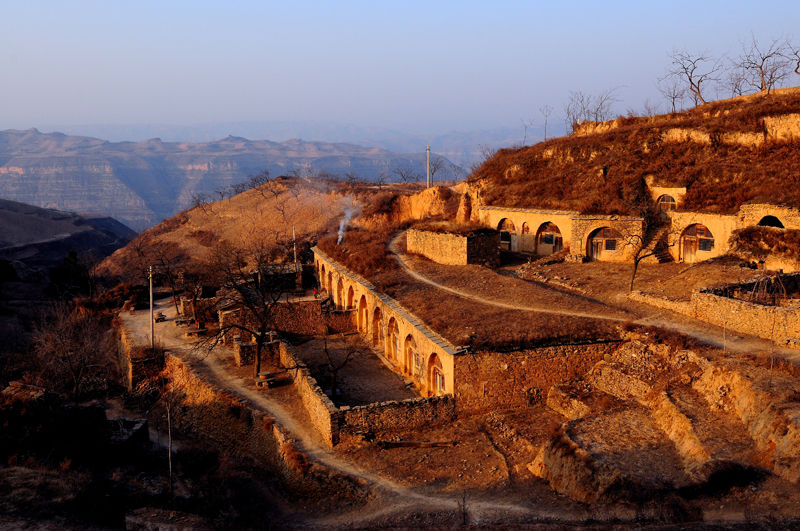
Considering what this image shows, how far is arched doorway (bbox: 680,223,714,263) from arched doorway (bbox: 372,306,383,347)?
1637cm

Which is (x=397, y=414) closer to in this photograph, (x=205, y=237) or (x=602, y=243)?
(x=602, y=243)

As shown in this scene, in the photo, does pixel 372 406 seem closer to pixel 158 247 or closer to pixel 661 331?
pixel 661 331

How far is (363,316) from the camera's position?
2991cm

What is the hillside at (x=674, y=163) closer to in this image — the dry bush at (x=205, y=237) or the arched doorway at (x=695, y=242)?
the arched doorway at (x=695, y=242)

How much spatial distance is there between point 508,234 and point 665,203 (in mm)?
9379

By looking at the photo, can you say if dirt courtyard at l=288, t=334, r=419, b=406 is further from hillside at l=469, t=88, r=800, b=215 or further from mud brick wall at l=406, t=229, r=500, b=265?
hillside at l=469, t=88, r=800, b=215

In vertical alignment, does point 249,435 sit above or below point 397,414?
below

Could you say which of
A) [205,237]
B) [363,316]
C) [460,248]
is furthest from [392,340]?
[205,237]

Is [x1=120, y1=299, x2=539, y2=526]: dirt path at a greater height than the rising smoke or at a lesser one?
lesser

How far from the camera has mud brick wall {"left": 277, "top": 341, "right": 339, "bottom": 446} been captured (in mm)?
17938

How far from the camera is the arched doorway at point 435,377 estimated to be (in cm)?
2008

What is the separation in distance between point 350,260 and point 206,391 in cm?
1223

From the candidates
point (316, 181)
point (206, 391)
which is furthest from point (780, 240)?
point (316, 181)

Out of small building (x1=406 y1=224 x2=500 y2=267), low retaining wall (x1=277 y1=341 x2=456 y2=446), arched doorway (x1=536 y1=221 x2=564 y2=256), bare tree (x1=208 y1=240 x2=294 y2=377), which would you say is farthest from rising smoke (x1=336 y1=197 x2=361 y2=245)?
low retaining wall (x1=277 y1=341 x2=456 y2=446)
